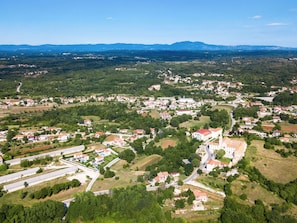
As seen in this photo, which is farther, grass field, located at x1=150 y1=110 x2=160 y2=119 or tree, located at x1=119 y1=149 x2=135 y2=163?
grass field, located at x1=150 y1=110 x2=160 y2=119

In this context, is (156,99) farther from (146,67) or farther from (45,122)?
(146,67)

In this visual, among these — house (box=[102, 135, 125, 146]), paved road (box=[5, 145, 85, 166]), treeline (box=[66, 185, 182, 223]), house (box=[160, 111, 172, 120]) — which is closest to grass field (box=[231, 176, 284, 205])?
treeline (box=[66, 185, 182, 223])

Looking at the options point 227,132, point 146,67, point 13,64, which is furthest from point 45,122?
point 13,64

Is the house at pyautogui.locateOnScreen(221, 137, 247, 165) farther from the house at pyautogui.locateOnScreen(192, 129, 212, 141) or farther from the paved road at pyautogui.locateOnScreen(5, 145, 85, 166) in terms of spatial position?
the paved road at pyautogui.locateOnScreen(5, 145, 85, 166)

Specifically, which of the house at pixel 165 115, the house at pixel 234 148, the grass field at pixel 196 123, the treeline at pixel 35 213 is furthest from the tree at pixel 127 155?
the house at pixel 165 115

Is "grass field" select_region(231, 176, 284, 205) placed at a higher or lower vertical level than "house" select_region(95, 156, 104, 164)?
higher
